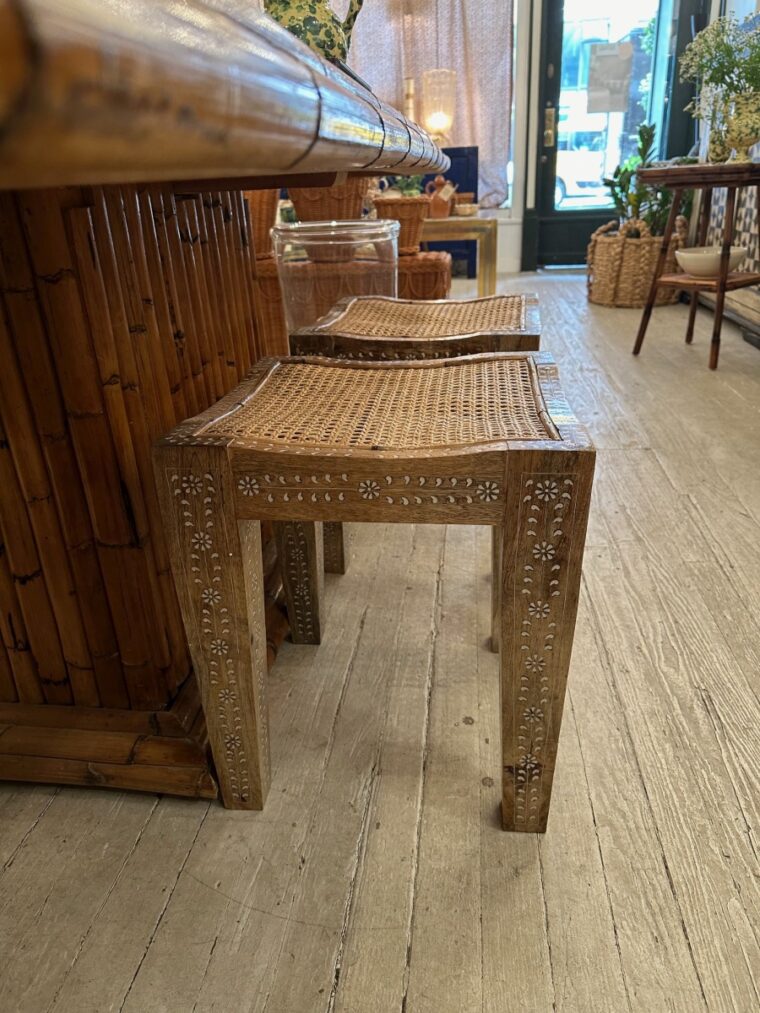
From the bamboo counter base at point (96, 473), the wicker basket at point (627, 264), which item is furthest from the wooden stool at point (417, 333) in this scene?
the wicker basket at point (627, 264)

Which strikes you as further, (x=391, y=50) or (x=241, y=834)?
(x=391, y=50)

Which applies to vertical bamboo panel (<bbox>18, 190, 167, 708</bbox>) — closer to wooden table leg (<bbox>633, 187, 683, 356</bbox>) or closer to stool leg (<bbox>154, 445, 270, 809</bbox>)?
stool leg (<bbox>154, 445, 270, 809</bbox>)

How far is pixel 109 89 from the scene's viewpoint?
0.23m

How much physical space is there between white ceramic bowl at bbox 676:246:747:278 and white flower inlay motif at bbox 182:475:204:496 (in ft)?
9.02

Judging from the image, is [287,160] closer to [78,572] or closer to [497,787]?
[78,572]

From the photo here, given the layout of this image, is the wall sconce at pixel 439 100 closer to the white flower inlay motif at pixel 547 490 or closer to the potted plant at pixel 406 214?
the potted plant at pixel 406 214

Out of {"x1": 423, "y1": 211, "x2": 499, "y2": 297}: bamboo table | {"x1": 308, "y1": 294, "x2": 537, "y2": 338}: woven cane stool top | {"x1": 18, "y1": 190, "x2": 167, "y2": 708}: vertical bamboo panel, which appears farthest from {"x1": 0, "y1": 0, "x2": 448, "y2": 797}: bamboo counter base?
{"x1": 423, "y1": 211, "x2": 499, "y2": 297}: bamboo table

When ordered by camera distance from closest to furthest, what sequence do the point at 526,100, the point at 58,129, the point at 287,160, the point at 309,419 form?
1. the point at 58,129
2. the point at 287,160
3. the point at 309,419
4. the point at 526,100

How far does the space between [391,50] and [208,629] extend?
5.93m

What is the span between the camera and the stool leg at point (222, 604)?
2.42ft

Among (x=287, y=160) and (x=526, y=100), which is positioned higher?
(x=526, y=100)

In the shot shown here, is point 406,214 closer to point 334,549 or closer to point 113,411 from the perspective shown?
point 334,549

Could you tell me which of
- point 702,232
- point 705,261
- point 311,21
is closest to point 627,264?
point 702,232

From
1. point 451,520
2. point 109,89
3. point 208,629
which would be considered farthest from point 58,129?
point 208,629
